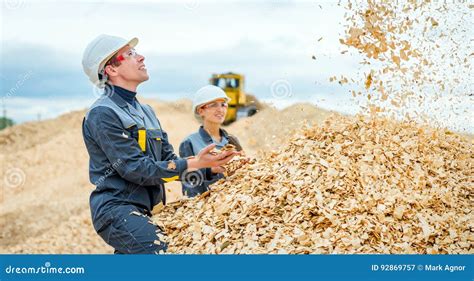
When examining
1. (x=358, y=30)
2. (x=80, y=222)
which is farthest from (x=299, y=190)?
(x=80, y=222)

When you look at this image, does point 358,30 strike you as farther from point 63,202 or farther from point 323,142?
point 63,202

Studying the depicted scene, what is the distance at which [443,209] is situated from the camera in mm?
3832

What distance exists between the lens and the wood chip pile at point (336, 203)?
3434 millimetres

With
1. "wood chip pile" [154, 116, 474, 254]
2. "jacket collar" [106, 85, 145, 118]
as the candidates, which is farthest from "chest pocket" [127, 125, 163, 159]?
"wood chip pile" [154, 116, 474, 254]

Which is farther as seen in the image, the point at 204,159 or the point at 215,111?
the point at 215,111

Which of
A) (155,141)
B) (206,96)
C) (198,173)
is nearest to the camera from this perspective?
(155,141)

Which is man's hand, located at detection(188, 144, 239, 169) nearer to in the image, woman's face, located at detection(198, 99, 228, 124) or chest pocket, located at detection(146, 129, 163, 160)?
A: chest pocket, located at detection(146, 129, 163, 160)

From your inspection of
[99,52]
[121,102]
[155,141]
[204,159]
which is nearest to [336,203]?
[204,159]

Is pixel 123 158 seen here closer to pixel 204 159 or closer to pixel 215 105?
pixel 204 159

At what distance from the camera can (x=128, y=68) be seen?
3789 mm

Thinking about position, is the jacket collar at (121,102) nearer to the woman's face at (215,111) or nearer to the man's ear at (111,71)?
the man's ear at (111,71)

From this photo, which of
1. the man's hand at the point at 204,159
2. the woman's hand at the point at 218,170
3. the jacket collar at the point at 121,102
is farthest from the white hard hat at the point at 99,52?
the woman's hand at the point at 218,170

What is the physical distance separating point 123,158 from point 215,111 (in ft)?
5.34

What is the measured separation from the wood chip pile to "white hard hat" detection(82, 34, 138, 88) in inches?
40.2
